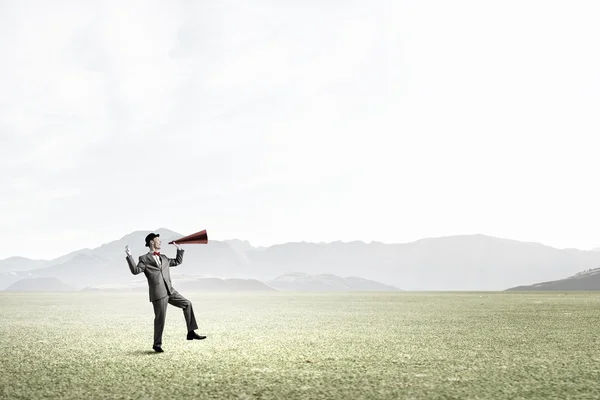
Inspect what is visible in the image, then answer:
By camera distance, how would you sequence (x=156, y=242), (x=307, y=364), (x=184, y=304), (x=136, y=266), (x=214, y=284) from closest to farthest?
(x=307, y=364)
(x=136, y=266)
(x=156, y=242)
(x=184, y=304)
(x=214, y=284)

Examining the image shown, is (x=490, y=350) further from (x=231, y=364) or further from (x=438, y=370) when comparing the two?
(x=231, y=364)

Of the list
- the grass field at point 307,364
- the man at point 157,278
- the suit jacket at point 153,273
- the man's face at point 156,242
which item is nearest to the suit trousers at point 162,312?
the man at point 157,278

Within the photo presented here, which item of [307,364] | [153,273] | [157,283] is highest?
[153,273]

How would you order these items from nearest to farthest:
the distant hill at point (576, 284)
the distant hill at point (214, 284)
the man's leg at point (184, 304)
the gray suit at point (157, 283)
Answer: the gray suit at point (157, 283) < the man's leg at point (184, 304) < the distant hill at point (576, 284) < the distant hill at point (214, 284)

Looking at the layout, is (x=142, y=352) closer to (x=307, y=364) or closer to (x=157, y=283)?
(x=157, y=283)

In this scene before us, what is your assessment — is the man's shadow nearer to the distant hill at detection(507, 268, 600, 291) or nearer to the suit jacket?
the suit jacket

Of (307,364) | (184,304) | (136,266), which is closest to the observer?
(307,364)

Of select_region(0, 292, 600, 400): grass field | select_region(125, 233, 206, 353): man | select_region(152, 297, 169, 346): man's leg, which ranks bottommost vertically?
select_region(0, 292, 600, 400): grass field

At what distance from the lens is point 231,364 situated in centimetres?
945

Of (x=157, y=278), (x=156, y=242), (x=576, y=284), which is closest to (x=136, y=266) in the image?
(x=157, y=278)

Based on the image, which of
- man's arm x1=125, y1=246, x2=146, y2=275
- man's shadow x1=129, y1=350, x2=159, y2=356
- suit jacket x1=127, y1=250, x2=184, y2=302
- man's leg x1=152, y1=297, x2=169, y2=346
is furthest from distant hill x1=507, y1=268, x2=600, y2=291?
man's arm x1=125, y1=246, x2=146, y2=275

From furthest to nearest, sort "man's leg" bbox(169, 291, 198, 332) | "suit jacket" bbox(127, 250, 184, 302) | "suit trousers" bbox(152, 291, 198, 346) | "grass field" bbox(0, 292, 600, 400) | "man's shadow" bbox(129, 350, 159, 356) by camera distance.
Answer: "man's leg" bbox(169, 291, 198, 332) → "suit jacket" bbox(127, 250, 184, 302) → "suit trousers" bbox(152, 291, 198, 346) → "man's shadow" bbox(129, 350, 159, 356) → "grass field" bbox(0, 292, 600, 400)

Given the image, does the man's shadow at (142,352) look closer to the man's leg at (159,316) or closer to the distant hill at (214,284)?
the man's leg at (159,316)

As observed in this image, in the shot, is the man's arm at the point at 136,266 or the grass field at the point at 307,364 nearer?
the grass field at the point at 307,364
